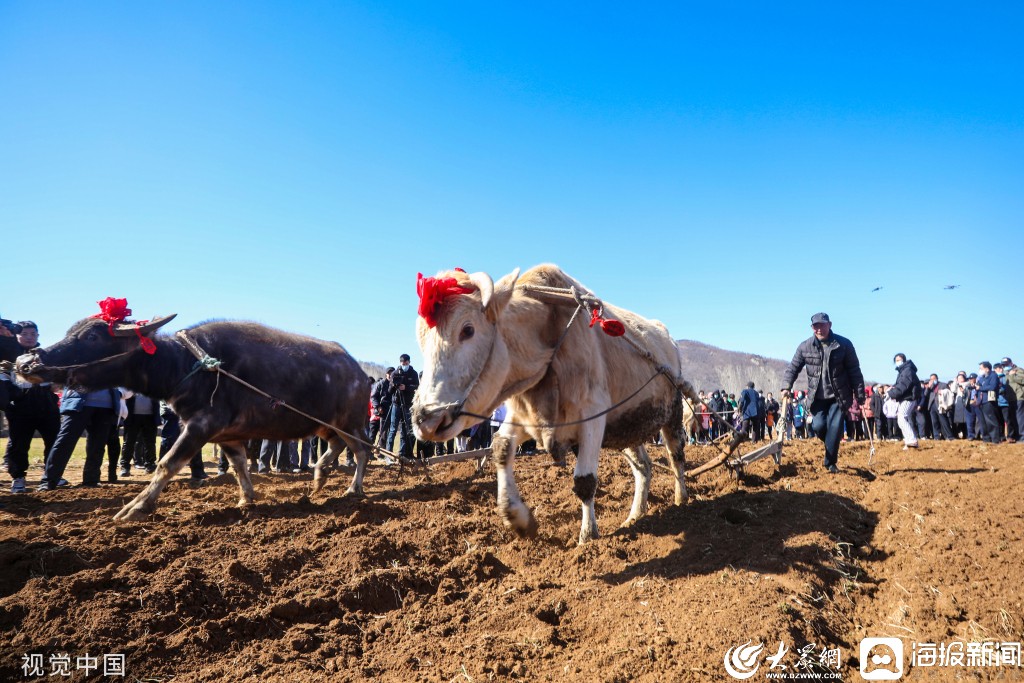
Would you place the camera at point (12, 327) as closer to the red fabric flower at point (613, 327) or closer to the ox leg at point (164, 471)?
the ox leg at point (164, 471)

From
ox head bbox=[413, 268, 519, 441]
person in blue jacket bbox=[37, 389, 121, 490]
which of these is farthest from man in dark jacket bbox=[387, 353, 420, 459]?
ox head bbox=[413, 268, 519, 441]

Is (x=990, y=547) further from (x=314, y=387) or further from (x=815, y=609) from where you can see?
(x=314, y=387)

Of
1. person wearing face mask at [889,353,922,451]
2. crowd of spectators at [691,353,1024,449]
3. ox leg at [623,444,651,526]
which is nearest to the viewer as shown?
ox leg at [623,444,651,526]

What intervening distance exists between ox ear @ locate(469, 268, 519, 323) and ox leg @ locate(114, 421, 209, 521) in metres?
3.58

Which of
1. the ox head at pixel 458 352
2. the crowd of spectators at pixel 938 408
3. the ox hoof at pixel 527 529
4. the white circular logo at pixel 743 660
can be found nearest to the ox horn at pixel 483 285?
the ox head at pixel 458 352

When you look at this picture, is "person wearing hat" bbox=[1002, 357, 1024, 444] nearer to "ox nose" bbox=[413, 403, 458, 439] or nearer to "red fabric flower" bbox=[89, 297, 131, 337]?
"ox nose" bbox=[413, 403, 458, 439]

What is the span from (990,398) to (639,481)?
12986 millimetres

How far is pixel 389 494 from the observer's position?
22.7 feet

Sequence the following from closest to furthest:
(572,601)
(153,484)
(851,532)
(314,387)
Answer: (572,601)
(851,532)
(153,484)
(314,387)

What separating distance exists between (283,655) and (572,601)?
168cm

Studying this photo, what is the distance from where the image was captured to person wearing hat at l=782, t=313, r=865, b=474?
289 inches

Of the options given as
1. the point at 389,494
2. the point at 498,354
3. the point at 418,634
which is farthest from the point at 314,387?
the point at 418,634

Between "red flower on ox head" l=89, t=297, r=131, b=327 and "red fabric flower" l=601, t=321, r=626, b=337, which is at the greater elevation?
"red flower on ox head" l=89, t=297, r=131, b=327

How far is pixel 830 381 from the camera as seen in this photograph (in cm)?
745
